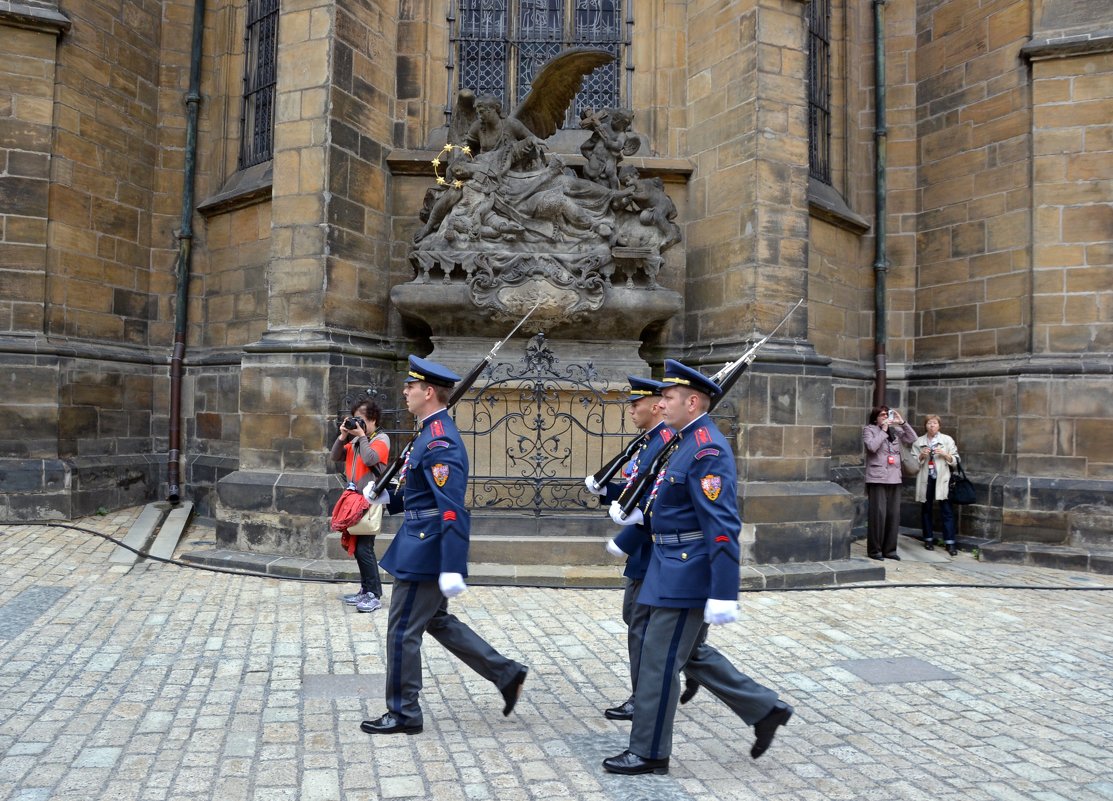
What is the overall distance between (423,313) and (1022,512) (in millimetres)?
7329

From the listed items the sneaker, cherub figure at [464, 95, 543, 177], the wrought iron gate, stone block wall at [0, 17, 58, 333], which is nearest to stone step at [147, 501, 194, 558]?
the wrought iron gate

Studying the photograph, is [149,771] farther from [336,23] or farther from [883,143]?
[883,143]

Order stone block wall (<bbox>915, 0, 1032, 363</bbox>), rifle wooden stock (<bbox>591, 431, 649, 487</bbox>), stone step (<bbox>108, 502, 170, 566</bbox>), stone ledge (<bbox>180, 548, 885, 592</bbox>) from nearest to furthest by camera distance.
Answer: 1. rifle wooden stock (<bbox>591, 431, 649, 487</bbox>)
2. stone ledge (<bbox>180, 548, 885, 592</bbox>)
3. stone step (<bbox>108, 502, 170, 566</bbox>)
4. stone block wall (<bbox>915, 0, 1032, 363</bbox>)

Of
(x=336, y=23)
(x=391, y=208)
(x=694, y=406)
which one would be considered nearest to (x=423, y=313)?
(x=391, y=208)

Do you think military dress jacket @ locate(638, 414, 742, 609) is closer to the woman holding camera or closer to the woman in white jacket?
the woman holding camera

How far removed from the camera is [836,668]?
18.6 ft

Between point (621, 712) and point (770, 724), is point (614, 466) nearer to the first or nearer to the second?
point (621, 712)

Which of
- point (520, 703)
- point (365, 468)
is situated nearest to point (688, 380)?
point (520, 703)

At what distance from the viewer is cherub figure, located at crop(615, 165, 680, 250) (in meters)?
9.59

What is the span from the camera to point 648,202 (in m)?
9.63

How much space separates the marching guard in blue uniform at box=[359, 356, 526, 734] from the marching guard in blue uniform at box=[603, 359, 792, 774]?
0.81 metres

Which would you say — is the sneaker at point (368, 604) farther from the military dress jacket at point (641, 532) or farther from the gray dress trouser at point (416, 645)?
the military dress jacket at point (641, 532)

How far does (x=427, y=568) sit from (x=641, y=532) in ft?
3.73

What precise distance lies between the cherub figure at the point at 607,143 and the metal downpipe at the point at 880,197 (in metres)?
4.37
